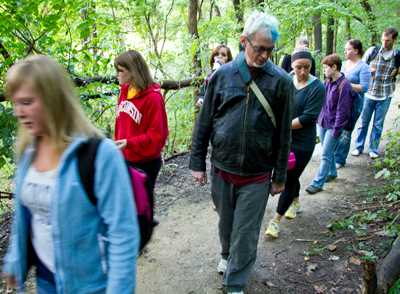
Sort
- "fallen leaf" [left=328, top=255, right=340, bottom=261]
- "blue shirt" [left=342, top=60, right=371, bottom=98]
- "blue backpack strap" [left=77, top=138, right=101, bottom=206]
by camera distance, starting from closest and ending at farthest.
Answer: "blue backpack strap" [left=77, top=138, right=101, bottom=206] → "fallen leaf" [left=328, top=255, right=340, bottom=261] → "blue shirt" [left=342, top=60, right=371, bottom=98]

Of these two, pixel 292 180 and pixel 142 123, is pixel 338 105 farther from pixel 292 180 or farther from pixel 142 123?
pixel 142 123

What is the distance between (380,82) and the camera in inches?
265

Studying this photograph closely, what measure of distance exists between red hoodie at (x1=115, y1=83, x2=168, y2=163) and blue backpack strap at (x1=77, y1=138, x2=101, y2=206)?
1930 mm

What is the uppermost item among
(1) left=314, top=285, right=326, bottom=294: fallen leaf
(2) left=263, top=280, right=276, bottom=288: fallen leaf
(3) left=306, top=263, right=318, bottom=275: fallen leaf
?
(2) left=263, top=280, right=276, bottom=288: fallen leaf

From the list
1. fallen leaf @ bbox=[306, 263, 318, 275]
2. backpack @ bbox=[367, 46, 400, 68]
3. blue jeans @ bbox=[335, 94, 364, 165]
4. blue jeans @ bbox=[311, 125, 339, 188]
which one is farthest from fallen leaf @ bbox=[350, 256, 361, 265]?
backpack @ bbox=[367, 46, 400, 68]

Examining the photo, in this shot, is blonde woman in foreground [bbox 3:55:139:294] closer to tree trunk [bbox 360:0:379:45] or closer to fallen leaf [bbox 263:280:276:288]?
fallen leaf [bbox 263:280:276:288]

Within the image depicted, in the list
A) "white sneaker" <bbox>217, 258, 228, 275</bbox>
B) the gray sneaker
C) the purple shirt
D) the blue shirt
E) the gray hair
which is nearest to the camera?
the gray hair

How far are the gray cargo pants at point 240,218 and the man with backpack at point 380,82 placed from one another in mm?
4634

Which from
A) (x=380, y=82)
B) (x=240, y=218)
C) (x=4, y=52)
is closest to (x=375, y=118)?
(x=380, y=82)

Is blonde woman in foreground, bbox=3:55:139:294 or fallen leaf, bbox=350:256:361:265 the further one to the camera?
fallen leaf, bbox=350:256:361:265

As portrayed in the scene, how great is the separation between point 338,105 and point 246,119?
2971mm

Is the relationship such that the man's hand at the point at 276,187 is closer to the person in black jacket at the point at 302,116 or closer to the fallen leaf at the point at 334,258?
the person in black jacket at the point at 302,116

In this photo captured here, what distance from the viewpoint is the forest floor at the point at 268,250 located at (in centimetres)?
361

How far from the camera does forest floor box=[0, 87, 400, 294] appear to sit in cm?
361
